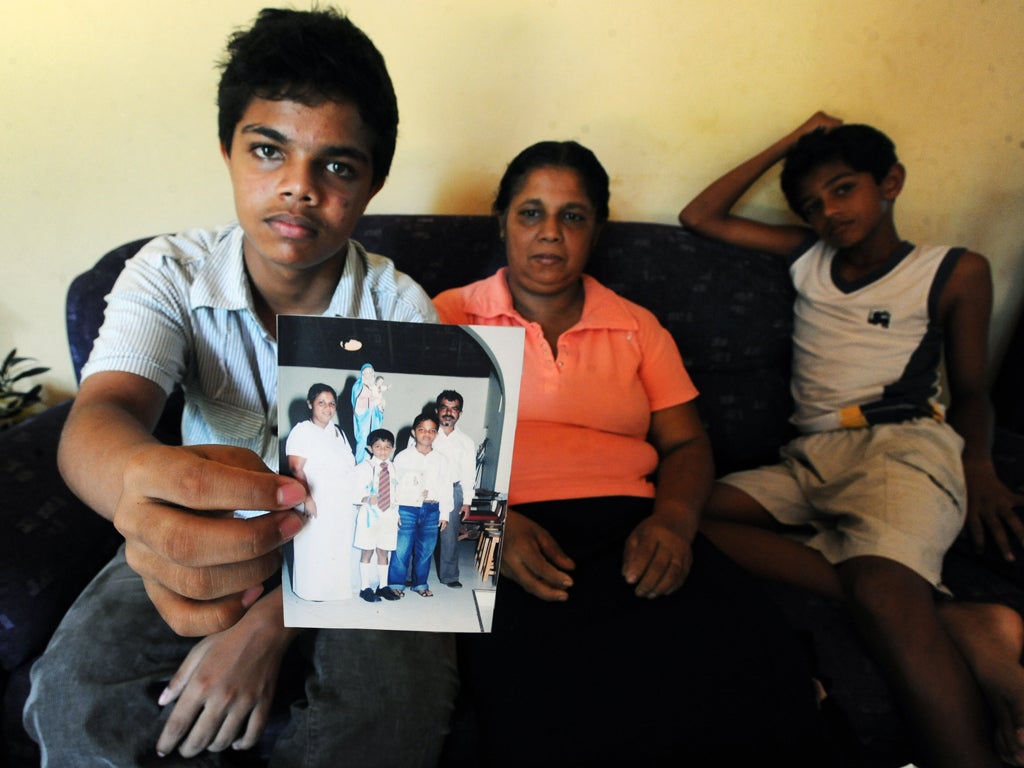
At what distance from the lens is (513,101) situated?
1435mm

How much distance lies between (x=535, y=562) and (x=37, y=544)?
0.76 metres

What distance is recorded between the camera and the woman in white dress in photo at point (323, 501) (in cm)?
56

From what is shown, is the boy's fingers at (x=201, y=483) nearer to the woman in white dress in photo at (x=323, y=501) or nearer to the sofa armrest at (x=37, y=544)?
the woman in white dress in photo at (x=323, y=501)

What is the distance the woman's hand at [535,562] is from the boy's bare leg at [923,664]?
57cm

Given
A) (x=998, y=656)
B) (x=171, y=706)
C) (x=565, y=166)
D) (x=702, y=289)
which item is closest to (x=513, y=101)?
(x=565, y=166)

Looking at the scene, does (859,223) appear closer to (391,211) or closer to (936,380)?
(936,380)

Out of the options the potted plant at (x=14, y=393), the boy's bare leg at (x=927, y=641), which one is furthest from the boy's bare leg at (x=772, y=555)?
the potted plant at (x=14, y=393)

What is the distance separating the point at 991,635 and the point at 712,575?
1.71ft

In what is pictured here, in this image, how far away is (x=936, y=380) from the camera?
1420 mm

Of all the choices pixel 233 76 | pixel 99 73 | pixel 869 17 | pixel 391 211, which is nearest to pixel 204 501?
pixel 233 76

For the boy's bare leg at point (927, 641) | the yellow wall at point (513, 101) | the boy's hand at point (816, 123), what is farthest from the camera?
the boy's hand at point (816, 123)

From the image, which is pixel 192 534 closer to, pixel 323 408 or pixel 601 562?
pixel 323 408

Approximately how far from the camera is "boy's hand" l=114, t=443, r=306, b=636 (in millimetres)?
518

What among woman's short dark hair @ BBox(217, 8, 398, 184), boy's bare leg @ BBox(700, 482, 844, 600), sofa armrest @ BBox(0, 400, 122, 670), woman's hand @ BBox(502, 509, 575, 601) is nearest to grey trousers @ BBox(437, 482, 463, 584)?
woman's hand @ BBox(502, 509, 575, 601)
